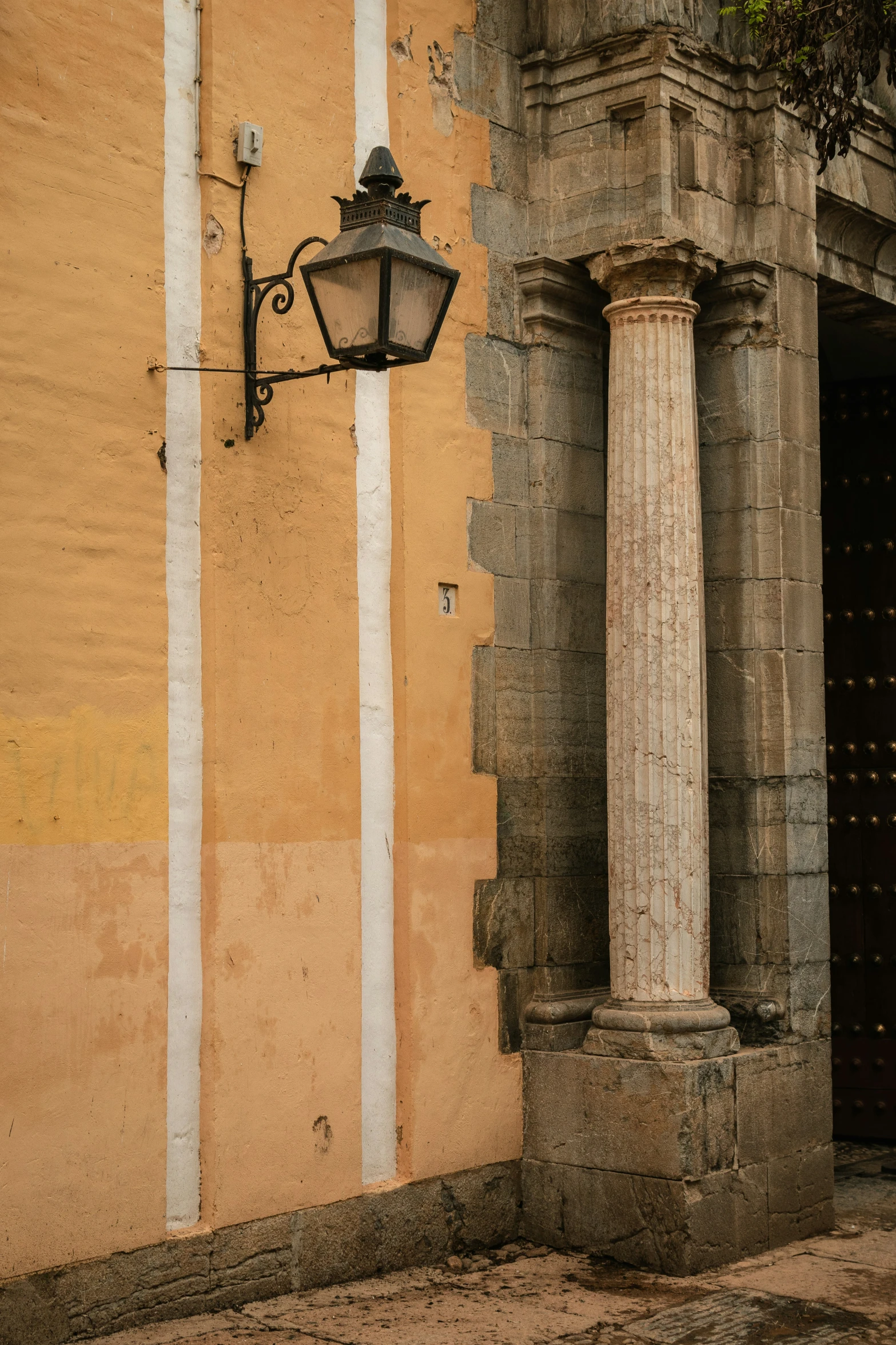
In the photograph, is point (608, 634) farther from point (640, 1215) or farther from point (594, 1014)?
point (640, 1215)

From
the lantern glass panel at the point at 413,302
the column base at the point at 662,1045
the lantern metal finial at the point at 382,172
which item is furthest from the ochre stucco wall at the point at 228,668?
the lantern glass panel at the point at 413,302

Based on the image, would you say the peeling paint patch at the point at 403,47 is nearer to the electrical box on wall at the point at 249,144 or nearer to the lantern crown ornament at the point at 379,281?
the electrical box on wall at the point at 249,144

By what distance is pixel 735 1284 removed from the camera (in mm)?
5754

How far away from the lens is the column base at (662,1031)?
6.05 meters

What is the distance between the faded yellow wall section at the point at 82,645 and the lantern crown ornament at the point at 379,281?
624 mm

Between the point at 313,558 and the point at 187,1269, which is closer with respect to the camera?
the point at 187,1269

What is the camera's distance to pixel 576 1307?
217 inches

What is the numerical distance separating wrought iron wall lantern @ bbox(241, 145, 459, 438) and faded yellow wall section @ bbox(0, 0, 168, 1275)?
622 mm

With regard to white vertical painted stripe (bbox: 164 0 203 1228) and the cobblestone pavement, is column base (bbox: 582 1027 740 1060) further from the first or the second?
white vertical painted stripe (bbox: 164 0 203 1228)

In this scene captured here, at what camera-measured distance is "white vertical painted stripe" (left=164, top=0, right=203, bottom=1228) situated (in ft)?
17.0

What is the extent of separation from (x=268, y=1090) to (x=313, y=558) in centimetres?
179

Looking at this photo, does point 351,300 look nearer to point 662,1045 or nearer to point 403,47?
point 403,47

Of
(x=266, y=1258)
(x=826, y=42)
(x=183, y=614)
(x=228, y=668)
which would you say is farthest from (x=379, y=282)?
(x=266, y=1258)

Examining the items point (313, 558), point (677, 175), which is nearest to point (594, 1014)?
point (313, 558)
